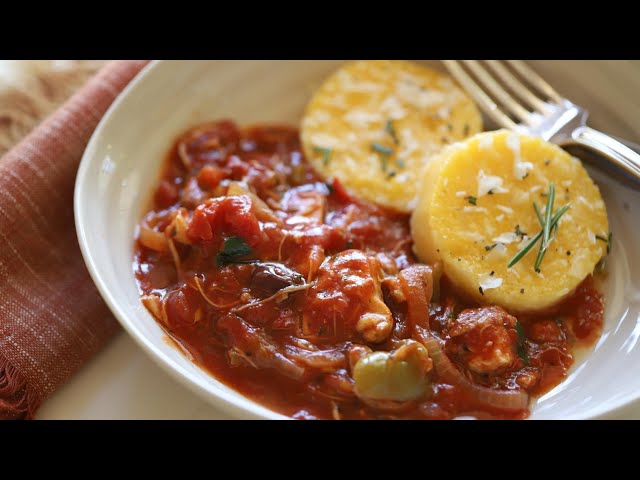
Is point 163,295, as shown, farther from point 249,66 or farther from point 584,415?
point 584,415

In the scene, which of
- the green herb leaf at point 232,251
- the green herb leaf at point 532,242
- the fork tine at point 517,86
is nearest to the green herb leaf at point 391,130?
the fork tine at point 517,86

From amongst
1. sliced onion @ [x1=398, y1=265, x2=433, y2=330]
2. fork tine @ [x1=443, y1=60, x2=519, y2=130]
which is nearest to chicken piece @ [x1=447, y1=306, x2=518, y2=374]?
sliced onion @ [x1=398, y1=265, x2=433, y2=330]

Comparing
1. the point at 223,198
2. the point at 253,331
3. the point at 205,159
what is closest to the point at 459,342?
the point at 253,331

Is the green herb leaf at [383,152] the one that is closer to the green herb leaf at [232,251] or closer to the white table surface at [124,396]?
the green herb leaf at [232,251]

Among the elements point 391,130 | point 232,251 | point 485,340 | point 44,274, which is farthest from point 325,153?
point 44,274

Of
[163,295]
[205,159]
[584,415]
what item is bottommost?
[163,295]

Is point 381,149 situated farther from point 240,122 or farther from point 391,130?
point 240,122

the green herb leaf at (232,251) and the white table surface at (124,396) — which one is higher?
the green herb leaf at (232,251)
